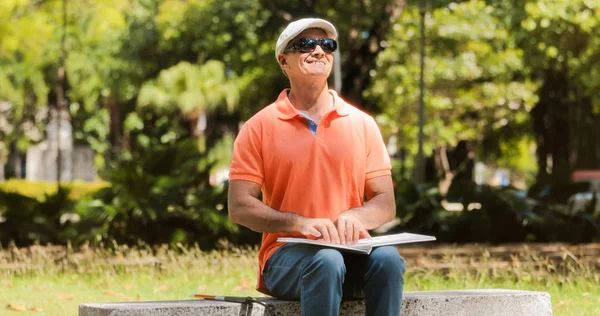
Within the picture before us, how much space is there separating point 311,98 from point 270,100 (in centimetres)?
2884

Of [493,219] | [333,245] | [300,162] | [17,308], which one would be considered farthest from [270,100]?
[333,245]

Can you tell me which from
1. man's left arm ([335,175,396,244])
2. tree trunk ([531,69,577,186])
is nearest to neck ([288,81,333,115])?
man's left arm ([335,175,396,244])

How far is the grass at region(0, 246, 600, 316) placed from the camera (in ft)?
25.2

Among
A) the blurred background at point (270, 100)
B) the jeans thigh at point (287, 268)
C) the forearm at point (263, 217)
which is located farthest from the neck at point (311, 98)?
the blurred background at point (270, 100)

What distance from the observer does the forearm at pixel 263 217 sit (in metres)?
4.27

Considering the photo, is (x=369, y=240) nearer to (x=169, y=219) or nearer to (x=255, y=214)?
(x=255, y=214)

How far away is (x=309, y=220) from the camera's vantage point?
4.24 metres

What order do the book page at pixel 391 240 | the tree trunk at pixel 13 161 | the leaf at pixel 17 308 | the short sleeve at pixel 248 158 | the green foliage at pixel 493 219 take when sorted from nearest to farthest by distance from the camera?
the book page at pixel 391 240, the short sleeve at pixel 248 158, the leaf at pixel 17 308, the green foliage at pixel 493 219, the tree trunk at pixel 13 161

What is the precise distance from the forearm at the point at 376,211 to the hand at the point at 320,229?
147mm

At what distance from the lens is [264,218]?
14.1ft

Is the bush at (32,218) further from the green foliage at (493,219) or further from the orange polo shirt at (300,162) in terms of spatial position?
the orange polo shirt at (300,162)

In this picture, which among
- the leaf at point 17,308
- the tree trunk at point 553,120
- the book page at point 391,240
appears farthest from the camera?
the tree trunk at point 553,120

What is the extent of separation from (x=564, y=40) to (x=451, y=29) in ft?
33.2

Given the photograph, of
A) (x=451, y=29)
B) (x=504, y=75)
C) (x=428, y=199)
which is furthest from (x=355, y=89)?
(x=504, y=75)
